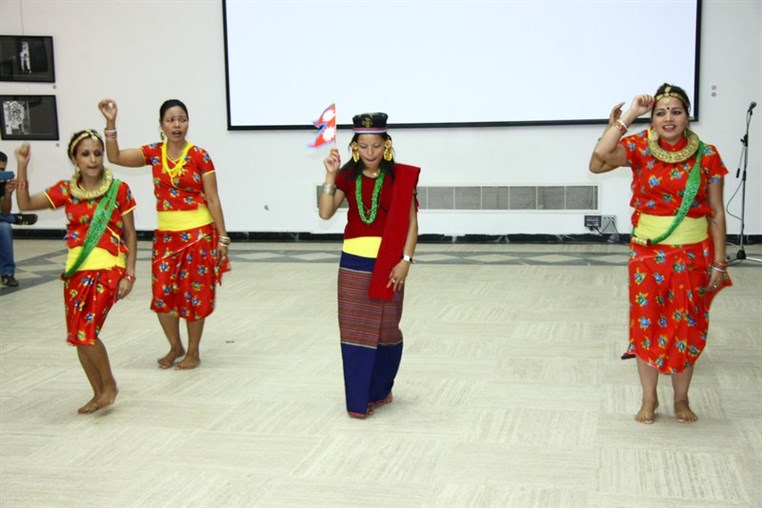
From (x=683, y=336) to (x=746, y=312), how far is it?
2656 millimetres

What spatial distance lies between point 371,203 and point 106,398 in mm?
1632

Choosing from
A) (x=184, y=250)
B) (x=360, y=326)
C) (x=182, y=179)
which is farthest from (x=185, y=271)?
(x=360, y=326)

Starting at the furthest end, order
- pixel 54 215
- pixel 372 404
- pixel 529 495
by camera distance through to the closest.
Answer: pixel 54 215
pixel 372 404
pixel 529 495

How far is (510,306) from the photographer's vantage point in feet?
22.8

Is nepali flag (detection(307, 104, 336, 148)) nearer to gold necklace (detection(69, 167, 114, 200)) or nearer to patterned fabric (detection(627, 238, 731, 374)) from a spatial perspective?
gold necklace (detection(69, 167, 114, 200))

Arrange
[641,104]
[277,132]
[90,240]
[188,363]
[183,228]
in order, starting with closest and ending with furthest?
[641,104] → [90,240] → [183,228] → [188,363] → [277,132]

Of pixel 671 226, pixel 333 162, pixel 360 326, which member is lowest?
pixel 360 326

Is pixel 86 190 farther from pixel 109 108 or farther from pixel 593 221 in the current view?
pixel 593 221

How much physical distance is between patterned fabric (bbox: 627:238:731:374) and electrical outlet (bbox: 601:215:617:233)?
5.80 meters

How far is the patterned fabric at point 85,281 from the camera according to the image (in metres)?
4.50

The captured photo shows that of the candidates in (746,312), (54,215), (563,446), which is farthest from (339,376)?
(54,215)

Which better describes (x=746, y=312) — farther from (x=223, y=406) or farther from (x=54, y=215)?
(x=54, y=215)

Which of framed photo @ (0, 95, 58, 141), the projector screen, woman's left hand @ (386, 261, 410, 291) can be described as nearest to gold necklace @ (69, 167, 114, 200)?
woman's left hand @ (386, 261, 410, 291)

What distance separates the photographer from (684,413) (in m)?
4.36
